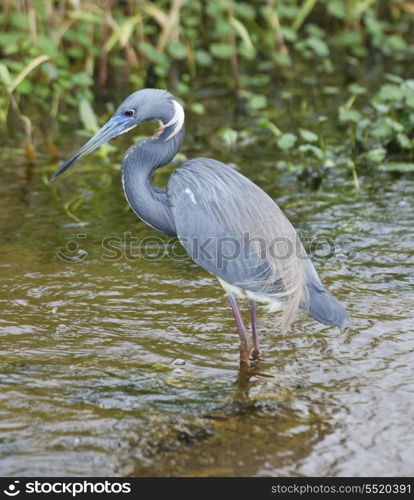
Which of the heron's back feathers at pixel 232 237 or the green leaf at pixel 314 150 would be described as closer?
the heron's back feathers at pixel 232 237

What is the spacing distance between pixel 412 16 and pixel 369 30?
4.69ft

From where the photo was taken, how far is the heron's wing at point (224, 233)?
524cm

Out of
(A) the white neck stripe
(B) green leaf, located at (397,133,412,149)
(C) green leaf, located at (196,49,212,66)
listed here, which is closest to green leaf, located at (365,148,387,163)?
(B) green leaf, located at (397,133,412,149)

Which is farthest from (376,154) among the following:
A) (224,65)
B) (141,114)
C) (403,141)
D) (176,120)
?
(224,65)

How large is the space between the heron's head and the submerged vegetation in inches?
97.0

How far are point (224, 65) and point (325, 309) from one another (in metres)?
6.79

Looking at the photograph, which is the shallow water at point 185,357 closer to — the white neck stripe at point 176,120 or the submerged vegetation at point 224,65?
the submerged vegetation at point 224,65

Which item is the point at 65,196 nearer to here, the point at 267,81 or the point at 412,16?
the point at 267,81

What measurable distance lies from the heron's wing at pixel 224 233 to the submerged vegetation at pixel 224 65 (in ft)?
8.29

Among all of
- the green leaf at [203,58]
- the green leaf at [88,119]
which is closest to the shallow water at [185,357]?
the green leaf at [88,119]

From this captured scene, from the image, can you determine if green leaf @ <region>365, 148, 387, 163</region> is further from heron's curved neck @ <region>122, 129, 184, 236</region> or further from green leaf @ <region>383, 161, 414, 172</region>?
heron's curved neck @ <region>122, 129, 184, 236</region>

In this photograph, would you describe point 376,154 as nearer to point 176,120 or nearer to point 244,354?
point 176,120

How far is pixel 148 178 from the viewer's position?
546 cm

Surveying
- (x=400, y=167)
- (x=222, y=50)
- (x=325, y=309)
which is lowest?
(x=325, y=309)
